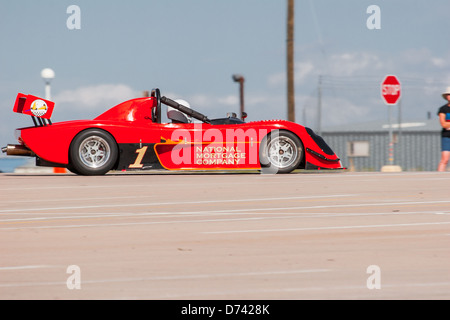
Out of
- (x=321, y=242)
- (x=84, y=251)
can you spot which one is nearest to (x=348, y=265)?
(x=321, y=242)

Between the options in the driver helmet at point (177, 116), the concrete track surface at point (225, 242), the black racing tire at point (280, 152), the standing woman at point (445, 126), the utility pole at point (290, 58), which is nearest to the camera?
the concrete track surface at point (225, 242)

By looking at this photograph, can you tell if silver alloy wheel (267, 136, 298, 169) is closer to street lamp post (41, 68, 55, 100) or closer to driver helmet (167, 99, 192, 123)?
driver helmet (167, 99, 192, 123)

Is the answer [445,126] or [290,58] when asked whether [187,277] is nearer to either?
[445,126]

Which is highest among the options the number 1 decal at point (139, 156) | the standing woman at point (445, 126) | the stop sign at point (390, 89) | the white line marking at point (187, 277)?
the stop sign at point (390, 89)

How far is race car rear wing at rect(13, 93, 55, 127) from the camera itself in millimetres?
11773

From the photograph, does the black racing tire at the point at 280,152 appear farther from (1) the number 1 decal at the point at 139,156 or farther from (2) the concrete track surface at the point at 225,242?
(2) the concrete track surface at the point at 225,242

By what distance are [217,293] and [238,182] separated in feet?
19.9

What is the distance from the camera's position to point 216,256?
5371 mm

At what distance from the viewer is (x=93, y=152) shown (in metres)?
11.8

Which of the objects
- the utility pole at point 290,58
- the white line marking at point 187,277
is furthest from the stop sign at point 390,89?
the white line marking at point 187,277

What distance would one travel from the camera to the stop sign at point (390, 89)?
856 inches

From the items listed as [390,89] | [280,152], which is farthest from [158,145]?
[390,89]

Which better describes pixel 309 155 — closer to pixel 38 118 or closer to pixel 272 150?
pixel 272 150

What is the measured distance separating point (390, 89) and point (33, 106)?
13.3m
